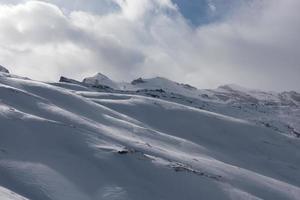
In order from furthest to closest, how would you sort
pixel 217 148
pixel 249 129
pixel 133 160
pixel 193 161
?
pixel 249 129 → pixel 217 148 → pixel 193 161 → pixel 133 160

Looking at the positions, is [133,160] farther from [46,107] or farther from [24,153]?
[46,107]

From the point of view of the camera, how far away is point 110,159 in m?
51.5

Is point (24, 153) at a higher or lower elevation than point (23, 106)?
lower

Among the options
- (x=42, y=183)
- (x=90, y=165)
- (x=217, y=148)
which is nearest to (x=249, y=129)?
(x=217, y=148)

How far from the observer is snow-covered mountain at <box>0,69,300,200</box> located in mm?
44469

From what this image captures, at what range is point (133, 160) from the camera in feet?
173

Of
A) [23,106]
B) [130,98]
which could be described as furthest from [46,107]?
[130,98]

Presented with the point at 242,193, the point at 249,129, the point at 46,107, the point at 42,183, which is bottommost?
the point at 42,183

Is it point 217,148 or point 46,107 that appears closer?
point 46,107

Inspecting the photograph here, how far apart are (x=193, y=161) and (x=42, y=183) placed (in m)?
22.1

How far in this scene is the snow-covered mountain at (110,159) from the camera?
1751 inches

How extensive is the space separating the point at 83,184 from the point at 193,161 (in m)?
18.2

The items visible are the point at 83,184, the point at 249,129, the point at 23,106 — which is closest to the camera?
the point at 83,184

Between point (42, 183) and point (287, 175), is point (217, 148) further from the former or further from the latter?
point (42, 183)
